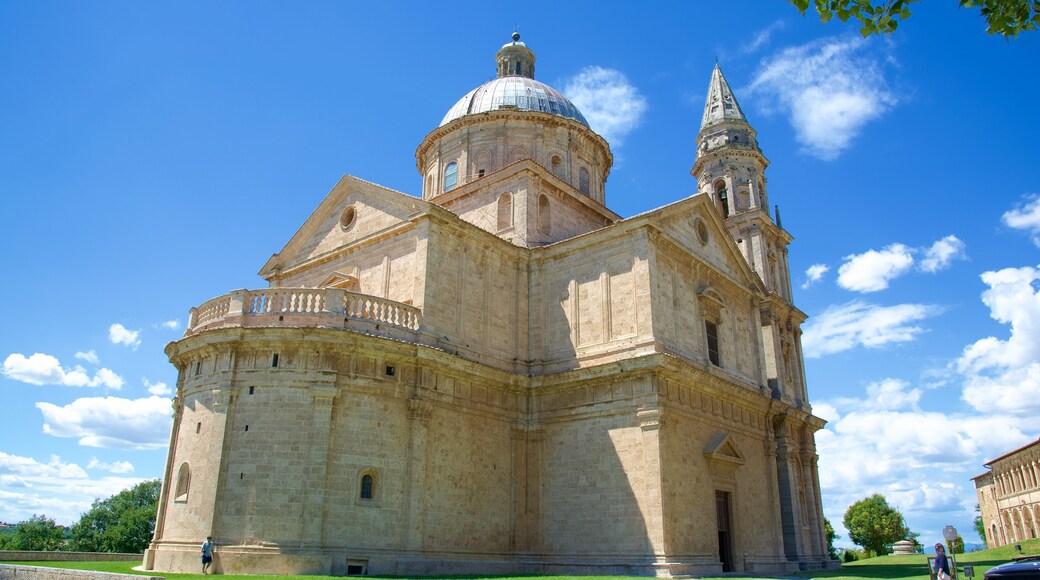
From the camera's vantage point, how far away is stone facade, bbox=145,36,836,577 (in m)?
17.3

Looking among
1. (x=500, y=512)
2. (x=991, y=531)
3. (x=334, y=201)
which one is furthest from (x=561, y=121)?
(x=991, y=531)

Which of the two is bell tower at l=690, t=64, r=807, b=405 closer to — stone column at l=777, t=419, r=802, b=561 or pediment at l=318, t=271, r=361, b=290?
stone column at l=777, t=419, r=802, b=561

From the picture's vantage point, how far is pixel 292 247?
2552 centimetres

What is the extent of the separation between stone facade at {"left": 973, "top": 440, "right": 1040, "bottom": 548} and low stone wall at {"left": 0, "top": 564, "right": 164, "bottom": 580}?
58461mm

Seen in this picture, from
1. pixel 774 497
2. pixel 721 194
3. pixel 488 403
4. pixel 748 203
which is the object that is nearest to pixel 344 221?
pixel 488 403

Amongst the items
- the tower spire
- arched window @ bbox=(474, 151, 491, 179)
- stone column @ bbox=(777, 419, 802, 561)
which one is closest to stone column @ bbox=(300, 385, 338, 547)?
arched window @ bbox=(474, 151, 491, 179)

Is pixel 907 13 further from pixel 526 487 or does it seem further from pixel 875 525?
pixel 875 525

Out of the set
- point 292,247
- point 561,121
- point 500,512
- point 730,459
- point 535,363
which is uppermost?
point 561,121

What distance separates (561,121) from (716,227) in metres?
8.61

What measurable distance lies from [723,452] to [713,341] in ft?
12.8

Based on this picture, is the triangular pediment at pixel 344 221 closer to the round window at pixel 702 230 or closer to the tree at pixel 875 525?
the round window at pixel 702 230

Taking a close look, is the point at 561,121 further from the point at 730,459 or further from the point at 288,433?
the point at 288,433

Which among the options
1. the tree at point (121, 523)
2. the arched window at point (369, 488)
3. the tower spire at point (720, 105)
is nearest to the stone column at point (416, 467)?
the arched window at point (369, 488)

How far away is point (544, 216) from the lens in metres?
25.3
